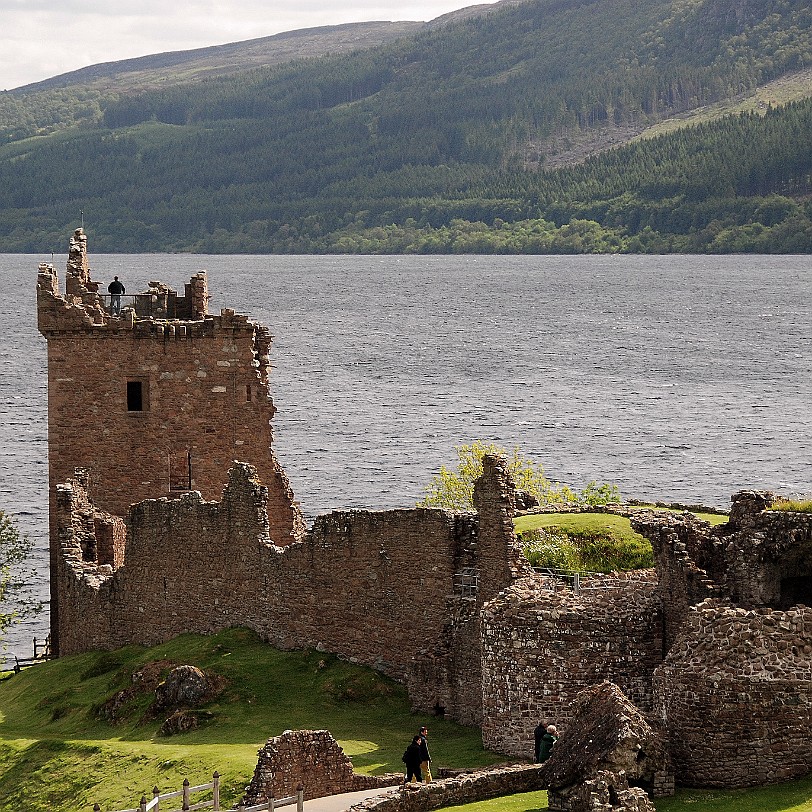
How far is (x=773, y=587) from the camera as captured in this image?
3631 cm

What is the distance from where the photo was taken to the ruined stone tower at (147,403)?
58.1 meters

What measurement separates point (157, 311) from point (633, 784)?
106ft

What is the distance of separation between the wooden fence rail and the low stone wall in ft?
5.78

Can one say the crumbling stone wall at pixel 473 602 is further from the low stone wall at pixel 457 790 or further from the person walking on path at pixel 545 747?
the low stone wall at pixel 457 790

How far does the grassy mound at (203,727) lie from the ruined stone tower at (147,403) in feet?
27.1

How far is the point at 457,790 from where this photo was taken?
1350 inches

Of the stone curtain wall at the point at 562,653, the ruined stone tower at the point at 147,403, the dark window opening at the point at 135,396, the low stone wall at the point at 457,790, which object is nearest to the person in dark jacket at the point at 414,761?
the low stone wall at the point at 457,790

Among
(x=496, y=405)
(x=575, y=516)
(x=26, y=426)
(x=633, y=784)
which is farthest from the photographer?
(x=496, y=405)

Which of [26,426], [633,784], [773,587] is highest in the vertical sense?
[773,587]

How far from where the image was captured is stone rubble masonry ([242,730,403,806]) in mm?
36406

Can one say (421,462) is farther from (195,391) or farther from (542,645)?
(542,645)

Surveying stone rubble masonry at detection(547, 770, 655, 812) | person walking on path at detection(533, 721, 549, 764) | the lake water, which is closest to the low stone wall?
person walking on path at detection(533, 721, 549, 764)

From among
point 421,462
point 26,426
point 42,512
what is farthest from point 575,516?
point 26,426

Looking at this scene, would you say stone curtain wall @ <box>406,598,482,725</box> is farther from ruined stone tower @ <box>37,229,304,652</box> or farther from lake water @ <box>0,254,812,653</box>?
lake water @ <box>0,254,812,653</box>
